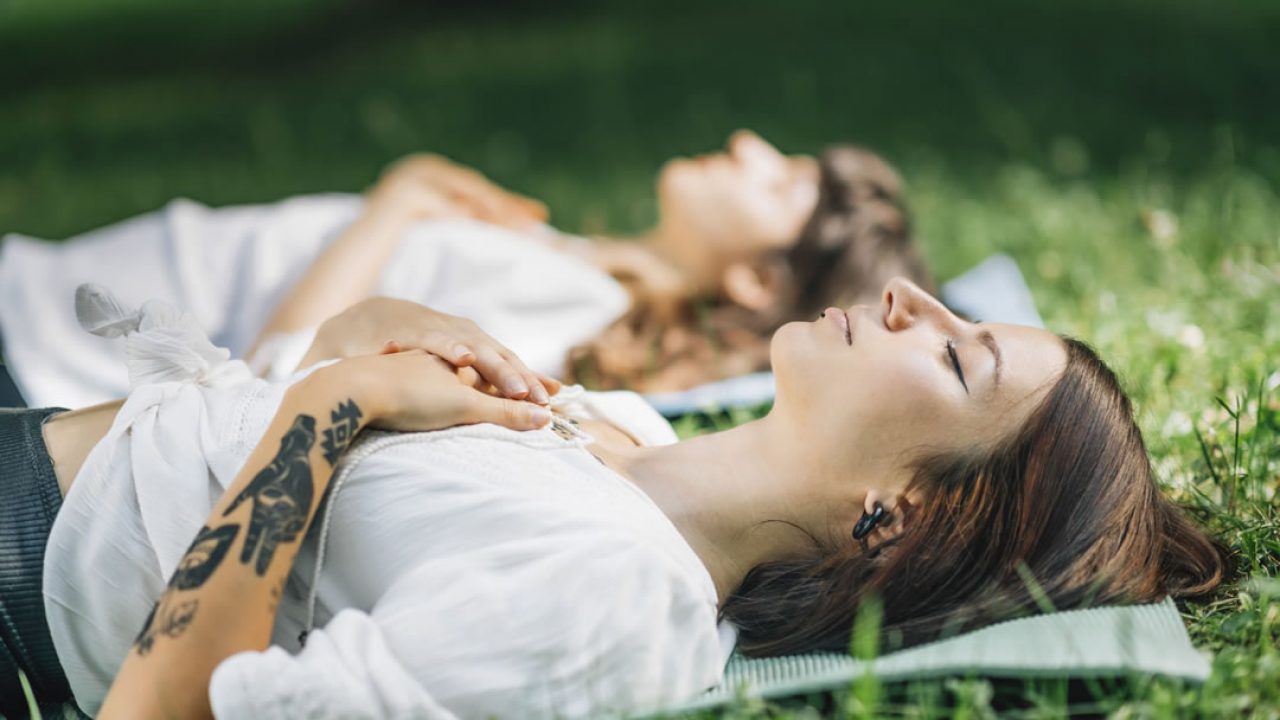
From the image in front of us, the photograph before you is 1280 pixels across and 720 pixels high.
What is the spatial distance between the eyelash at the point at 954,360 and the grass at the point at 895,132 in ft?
1.96

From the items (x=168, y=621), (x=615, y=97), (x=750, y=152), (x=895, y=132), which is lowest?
(x=168, y=621)

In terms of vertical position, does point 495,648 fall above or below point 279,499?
below

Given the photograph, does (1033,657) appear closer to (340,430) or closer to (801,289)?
(340,430)

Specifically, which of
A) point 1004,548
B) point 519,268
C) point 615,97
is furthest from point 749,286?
point 615,97

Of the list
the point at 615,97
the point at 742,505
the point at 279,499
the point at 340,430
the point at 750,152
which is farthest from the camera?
the point at 615,97

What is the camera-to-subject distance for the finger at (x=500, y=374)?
101 inches

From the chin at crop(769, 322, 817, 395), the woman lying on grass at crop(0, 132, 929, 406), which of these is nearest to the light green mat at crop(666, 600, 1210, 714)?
the chin at crop(769, 322, 817, 395)

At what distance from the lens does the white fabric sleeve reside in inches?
78.4

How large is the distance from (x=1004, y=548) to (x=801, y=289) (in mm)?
2408

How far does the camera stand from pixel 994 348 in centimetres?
252

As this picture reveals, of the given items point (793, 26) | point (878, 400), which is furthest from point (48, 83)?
point (878, 400)

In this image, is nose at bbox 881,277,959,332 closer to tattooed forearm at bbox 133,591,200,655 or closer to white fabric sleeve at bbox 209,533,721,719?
white fabric sleeve at bbox 209,533,721,719

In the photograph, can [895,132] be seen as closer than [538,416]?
No

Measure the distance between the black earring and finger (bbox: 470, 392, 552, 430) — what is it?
66 centimetres
